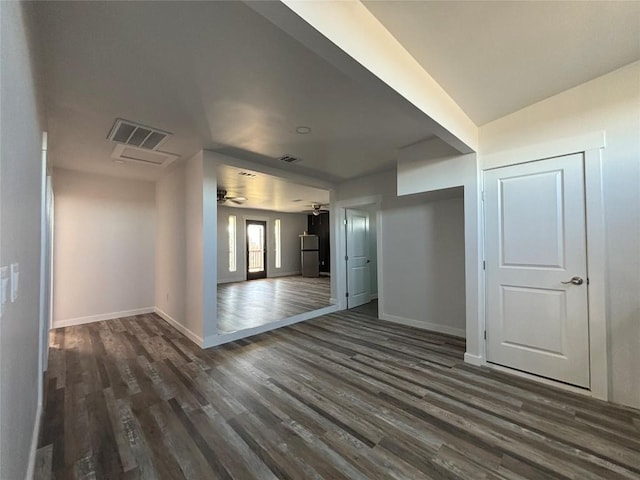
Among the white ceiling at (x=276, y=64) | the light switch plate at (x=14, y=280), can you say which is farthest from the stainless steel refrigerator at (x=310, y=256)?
the light switch plate at (x=14, y=280)

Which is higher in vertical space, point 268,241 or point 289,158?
point 289,158

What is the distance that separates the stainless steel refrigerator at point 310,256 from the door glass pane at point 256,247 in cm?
154

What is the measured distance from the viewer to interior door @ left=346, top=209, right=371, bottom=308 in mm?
5273

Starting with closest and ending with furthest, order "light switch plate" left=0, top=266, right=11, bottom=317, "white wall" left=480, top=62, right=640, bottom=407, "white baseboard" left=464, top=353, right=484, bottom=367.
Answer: "light switch plate" left=0, top=266, right=11, bottom=317, "white wall" left=480, top=62, right=640, bottom=407, "white baseboard" left=464, top=353, right=484, bottom=367

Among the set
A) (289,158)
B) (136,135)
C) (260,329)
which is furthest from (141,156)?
(260,329)

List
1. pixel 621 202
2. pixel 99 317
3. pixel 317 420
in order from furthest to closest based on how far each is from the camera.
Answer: pixel 99 317 → pixel 621 202 → pixel 317 420

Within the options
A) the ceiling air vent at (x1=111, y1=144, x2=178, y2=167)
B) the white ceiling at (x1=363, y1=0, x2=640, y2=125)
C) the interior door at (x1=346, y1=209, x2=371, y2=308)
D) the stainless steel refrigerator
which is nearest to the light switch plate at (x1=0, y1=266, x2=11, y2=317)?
the white ceiling at (x1=363, y1=0, x2=640, y2=125)

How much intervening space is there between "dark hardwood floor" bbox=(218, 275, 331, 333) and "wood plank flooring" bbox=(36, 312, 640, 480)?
1190 mm

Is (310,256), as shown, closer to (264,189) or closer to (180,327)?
(264,189)

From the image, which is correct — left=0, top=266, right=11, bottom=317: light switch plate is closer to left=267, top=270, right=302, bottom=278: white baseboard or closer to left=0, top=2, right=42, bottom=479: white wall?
left=0, top=2, right=42, bottom=479: white wall

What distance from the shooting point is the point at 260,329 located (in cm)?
384

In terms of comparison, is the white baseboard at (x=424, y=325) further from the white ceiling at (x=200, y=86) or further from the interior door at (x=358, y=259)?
the white ceiling at (x=200, y=86)

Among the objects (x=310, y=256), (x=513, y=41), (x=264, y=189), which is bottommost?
(x=310, y=256)

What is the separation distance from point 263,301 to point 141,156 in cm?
347
